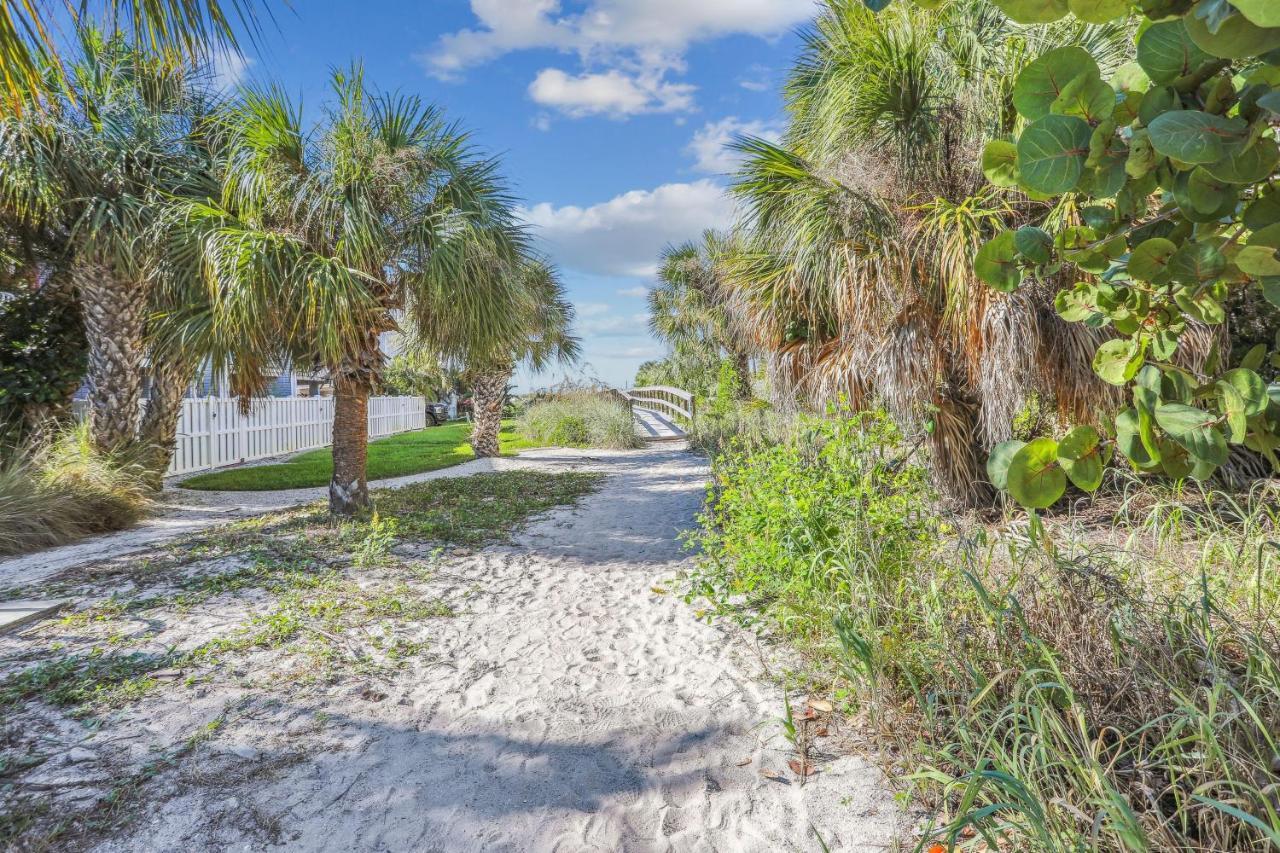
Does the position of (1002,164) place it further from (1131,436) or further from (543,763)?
Result: (543,763)

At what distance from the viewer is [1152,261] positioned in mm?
907

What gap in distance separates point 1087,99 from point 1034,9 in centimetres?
15

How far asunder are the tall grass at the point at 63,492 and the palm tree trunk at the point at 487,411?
6219 millimetres

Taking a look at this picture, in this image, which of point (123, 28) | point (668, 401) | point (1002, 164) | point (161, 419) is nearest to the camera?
point (1002, 164)

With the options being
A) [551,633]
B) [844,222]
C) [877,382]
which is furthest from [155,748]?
[844,222]

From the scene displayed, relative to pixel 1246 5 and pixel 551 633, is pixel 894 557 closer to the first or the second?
pixel 551 633

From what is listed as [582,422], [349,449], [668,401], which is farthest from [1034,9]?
[668,401]

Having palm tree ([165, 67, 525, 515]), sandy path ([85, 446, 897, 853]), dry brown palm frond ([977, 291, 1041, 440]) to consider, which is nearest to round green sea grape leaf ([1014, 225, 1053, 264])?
sandy path ([85, 446, 897, 853])

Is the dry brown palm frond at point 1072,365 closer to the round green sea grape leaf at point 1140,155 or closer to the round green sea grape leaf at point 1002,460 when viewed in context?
the round green sea grape leaf at point 1002,460

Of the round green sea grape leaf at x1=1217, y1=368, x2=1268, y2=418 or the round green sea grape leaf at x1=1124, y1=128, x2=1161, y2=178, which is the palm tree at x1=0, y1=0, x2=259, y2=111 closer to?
the round green sea grape leaf at x1=1124, y1=128, x2=1161, y2=178

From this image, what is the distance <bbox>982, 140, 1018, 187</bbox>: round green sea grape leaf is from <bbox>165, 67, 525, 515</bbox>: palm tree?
5168 mm

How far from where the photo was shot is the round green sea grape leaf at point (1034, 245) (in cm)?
96

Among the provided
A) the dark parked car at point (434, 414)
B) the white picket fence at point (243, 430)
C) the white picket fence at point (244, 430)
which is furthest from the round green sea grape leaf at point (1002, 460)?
the dark parked car at point (434, 414)

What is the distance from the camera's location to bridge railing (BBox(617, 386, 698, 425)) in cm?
1692
